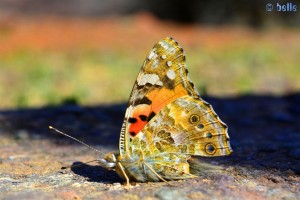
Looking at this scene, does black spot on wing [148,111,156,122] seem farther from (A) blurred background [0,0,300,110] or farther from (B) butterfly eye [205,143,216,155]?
(A) blurred background [0,0,300,110]

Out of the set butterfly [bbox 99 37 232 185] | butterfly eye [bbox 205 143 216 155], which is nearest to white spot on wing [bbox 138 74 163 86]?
butterfly [bbox 99 37 232 185]

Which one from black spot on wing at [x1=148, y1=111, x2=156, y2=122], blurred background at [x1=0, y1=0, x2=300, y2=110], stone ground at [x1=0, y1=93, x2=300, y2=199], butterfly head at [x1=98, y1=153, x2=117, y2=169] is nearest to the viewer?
stone ground at [x1=0, y1=93, x2=300, y2=199]

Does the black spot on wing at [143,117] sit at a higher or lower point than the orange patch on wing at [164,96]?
lower

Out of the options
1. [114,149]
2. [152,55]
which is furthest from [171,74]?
[114,149]

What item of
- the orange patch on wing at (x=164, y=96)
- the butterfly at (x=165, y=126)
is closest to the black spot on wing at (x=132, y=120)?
the butterfly at (x=165, y=126)

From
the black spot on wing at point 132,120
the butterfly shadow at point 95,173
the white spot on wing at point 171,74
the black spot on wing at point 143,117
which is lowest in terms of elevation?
the butterfly shadow at point 95,173

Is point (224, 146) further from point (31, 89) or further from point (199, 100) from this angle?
point (31, 89)

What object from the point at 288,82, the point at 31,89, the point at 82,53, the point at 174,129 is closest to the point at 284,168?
the point at 174,129

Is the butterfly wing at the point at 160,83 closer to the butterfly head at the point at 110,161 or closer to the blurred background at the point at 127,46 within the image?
the butterfly head at the point at 110,161
